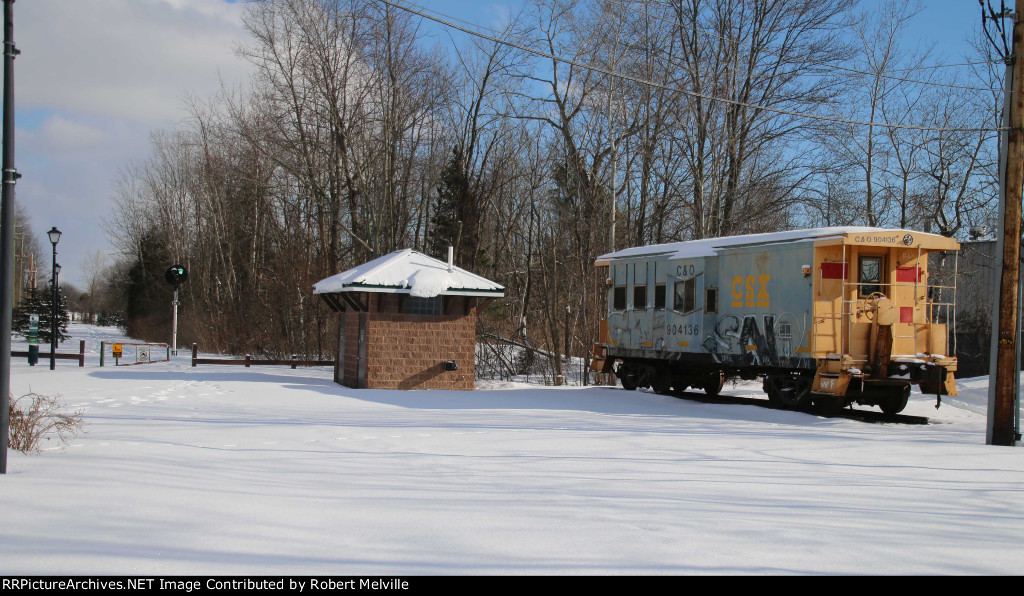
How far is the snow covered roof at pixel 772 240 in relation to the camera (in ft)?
48.5

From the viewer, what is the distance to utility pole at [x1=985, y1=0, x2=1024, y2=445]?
12.1 meters

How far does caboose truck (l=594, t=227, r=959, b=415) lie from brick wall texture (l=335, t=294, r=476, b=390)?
5294mm

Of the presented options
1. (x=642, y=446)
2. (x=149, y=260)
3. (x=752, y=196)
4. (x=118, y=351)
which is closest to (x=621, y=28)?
(x=752, y=196)

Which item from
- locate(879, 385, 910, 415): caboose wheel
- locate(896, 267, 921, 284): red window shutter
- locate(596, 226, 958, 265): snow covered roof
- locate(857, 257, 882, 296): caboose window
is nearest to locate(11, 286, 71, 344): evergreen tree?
locate(596, 226, 958, 265): snow covered roof

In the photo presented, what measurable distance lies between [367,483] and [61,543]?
3.05 meters

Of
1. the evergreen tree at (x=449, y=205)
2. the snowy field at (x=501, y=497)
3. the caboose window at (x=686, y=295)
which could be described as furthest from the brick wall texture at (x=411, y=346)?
the evergreen tree at (x=449, y=205)

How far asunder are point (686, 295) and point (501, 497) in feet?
39.9

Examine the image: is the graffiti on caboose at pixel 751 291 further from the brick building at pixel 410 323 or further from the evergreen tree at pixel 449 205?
the evergreen tree at pixel 449 205

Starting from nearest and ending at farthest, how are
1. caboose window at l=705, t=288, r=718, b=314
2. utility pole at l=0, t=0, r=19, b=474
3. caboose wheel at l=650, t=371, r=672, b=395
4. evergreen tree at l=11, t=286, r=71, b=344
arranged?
utility pole at l=0, t=0, r=19, b=474, caboose window at l=705, t=288, r=718, b=314, caboose wheel at l=650, t=371, r=672, b=395, evergreen tree at l=11, t=286, r=71, b=344

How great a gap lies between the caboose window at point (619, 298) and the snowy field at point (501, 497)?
7.20 metres

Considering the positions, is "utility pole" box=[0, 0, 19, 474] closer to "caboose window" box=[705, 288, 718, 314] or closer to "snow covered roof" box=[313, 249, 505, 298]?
"snow covered roof" box=[313, 249, 505, 298]

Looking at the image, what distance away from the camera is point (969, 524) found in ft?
21.2

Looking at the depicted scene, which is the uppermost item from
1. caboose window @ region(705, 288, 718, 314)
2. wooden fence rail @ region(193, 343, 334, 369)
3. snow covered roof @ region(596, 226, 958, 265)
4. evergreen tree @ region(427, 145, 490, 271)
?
evergreen tree @ region(427, 145, 490, 271)

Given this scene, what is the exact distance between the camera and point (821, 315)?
15.0 metres
